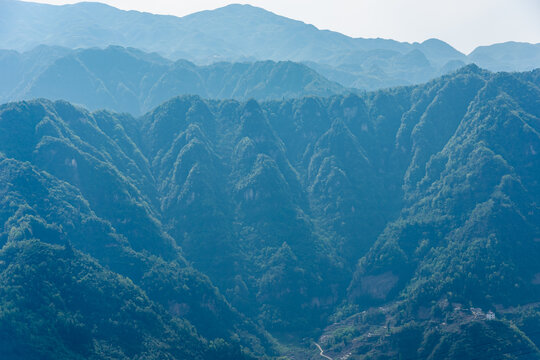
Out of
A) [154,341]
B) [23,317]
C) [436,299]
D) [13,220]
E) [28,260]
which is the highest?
[13,220]

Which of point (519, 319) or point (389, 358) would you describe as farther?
point (519, 319)

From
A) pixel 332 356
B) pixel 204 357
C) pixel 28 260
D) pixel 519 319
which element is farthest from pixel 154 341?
pixel 519 319

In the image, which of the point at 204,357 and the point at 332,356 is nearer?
the point at 204,357

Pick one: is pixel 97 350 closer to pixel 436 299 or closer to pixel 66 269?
pixel 66 269

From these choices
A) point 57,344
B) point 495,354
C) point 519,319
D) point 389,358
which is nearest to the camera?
point 57,344

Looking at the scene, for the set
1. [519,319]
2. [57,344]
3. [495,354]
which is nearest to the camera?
[57,344]

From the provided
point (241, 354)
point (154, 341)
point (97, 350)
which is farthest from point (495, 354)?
point (97, 350)

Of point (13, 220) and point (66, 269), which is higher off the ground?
point (13, 220)

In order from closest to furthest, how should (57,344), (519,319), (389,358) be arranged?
1. (57,344)
2. (389,358)
3. (519,319)

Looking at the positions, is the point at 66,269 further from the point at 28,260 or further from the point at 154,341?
the point at 154,341

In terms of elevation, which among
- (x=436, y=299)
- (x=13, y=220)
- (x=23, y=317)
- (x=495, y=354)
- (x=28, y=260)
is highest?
(x=13, y=220)
